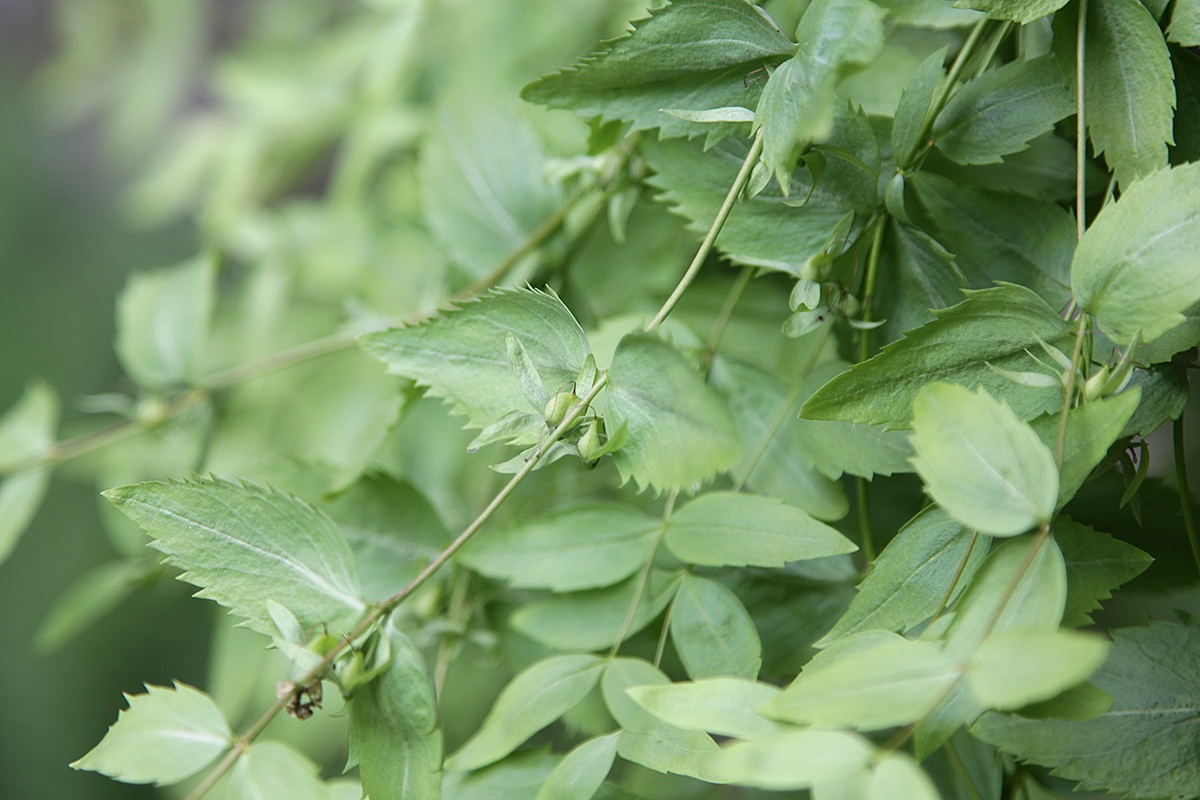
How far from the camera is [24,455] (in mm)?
→ 432

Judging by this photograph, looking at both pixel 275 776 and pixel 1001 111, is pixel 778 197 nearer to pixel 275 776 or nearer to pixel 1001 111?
pixel 1001 111

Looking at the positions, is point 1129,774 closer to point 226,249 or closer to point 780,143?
point 780,143

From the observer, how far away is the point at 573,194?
38 centimetres

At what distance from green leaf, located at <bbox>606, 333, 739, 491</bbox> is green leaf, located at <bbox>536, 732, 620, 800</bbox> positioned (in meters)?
0.08

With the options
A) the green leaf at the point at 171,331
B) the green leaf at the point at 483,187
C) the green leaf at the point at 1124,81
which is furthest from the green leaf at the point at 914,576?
the green leaf at the point at 171,331

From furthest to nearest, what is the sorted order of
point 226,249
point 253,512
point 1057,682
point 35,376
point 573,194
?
point 35,376 < point 226,249 < point 573,194 < point 253,512 < point 1057,682

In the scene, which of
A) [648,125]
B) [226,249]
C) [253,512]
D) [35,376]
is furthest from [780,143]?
[35,376]

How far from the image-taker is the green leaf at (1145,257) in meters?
0.19

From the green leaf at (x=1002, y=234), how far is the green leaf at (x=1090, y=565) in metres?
0.06

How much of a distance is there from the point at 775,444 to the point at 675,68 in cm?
12

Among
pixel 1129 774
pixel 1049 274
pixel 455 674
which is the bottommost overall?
pixel 455 674

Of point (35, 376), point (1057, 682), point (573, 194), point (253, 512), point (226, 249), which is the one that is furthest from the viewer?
point (35, 376)

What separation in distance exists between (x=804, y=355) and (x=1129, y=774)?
0.15 m

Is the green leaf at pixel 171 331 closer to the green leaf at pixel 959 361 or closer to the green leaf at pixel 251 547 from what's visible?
the green leaf at pixel 251 547
